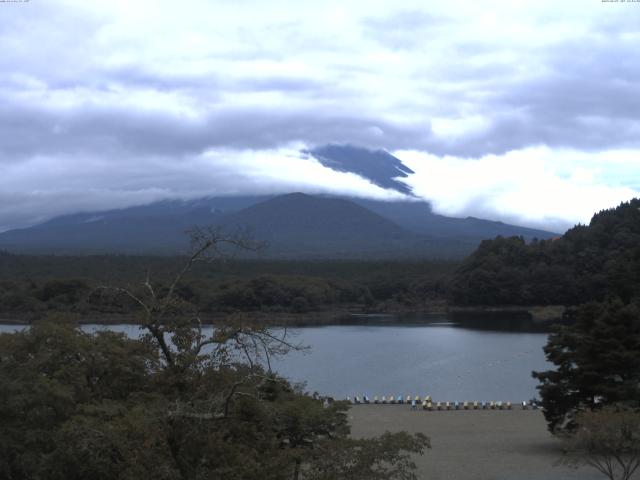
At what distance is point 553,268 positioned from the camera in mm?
62656

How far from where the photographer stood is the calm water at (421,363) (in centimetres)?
2890

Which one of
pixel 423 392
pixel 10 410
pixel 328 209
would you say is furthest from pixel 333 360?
pixel 328 209

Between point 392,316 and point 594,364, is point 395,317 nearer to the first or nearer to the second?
point 392,316

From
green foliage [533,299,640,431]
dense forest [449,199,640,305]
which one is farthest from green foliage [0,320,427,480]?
dense forest [449,199,640,305]

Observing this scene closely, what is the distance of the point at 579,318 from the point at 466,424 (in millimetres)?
4805

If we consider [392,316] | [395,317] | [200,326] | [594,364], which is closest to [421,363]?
[594,364]

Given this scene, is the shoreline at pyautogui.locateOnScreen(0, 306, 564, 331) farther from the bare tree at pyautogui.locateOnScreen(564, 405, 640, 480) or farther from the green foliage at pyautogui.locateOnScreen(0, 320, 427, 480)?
the green foliage at pyautogui.locateOnScreen(0, 320, 427, 480)

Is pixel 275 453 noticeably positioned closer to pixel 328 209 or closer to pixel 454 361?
pixel 454 361

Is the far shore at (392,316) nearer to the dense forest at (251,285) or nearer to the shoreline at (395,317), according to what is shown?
the shoreline at (395,317)

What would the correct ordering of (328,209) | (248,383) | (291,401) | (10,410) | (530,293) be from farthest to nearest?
1. (328,209)
2. (530,293)
3. (291,401)
4. (10,410)
5. (248,383)

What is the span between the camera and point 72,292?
50406 millimetres

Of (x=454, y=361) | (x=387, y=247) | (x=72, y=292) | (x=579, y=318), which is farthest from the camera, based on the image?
(x=387, y=247)

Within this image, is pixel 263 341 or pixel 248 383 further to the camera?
pixel 248 383

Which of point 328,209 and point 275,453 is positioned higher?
point 328,209
